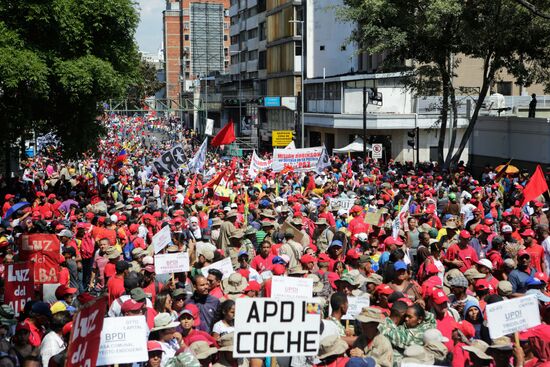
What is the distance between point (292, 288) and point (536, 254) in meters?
5.45

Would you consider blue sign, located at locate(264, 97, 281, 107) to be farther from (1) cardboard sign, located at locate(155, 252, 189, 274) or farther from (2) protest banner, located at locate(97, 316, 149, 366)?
(2) protest banner, located at locate(97, 316, 149, 366)

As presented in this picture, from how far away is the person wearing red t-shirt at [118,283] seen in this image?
10.5 metres

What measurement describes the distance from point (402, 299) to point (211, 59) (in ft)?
382

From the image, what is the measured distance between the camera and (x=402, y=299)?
8.84 meters

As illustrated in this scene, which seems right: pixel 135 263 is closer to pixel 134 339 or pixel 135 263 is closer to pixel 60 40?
pixel 134 339

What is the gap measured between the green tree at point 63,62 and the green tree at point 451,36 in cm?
1095

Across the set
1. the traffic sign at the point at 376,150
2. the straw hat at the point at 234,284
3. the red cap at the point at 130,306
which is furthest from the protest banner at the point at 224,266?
the traffic sign at the point at 376,150

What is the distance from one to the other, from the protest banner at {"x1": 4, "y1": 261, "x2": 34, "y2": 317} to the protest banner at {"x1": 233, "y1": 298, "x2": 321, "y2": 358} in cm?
445

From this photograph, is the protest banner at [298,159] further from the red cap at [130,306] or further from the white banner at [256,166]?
the red cap at [130,306]

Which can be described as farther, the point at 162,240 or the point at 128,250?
the point at 128,250

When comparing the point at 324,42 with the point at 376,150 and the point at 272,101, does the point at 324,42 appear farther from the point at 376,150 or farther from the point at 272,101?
the point at 376,150

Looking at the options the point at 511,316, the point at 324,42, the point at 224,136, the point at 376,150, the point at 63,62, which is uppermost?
the point at 324,42

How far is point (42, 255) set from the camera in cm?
1192

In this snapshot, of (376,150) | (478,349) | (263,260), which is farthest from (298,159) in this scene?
(478,349)
